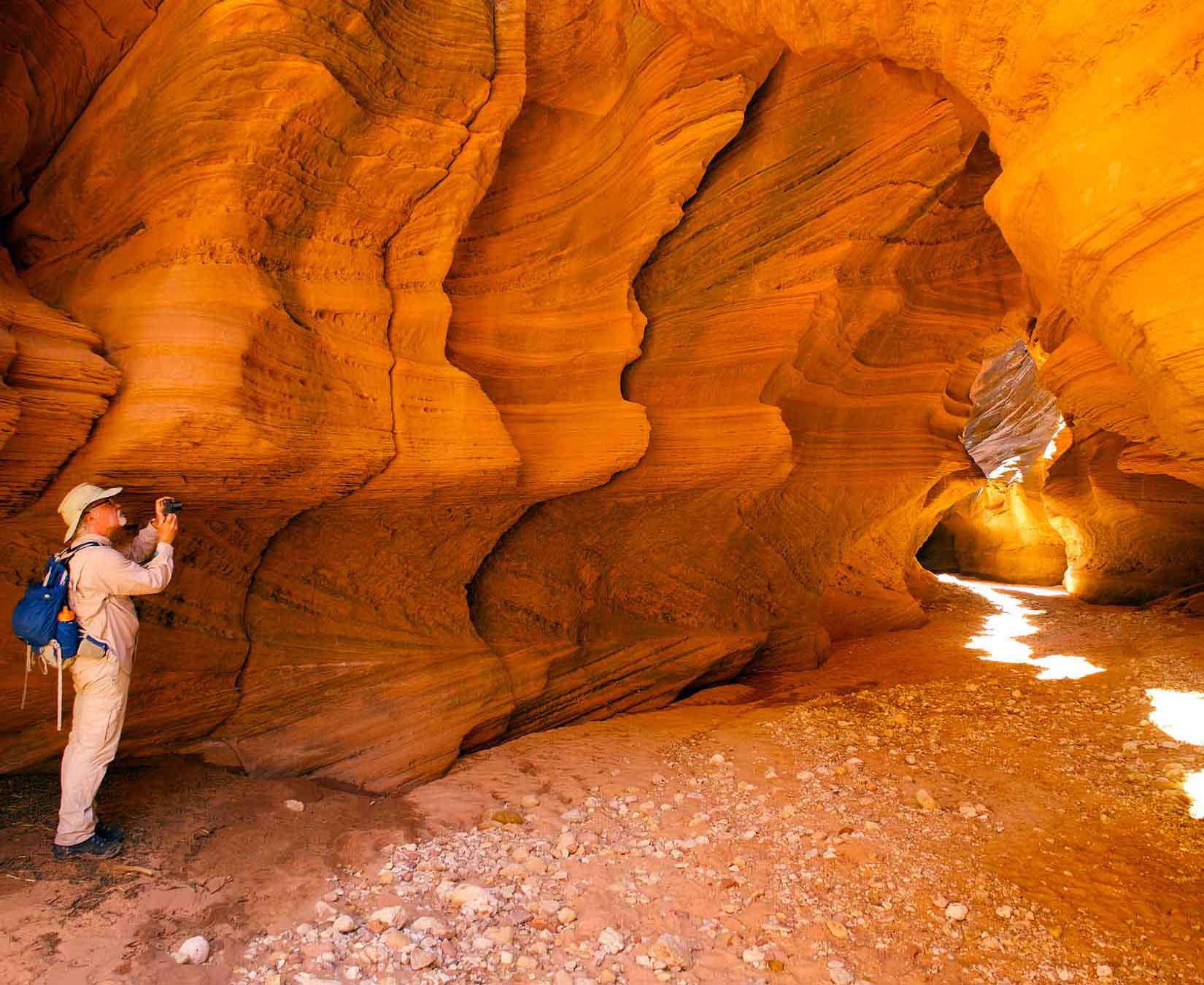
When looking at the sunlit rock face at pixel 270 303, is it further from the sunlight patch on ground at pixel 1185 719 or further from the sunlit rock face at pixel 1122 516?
the sunlit rock face at pixel 1122 516

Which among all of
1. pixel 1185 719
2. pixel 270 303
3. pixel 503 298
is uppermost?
pixel 503 298

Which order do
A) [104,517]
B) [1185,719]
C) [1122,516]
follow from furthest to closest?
[1122,516] → [1185,719] → [104,517]

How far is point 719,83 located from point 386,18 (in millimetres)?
2581

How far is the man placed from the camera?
11.5 ft

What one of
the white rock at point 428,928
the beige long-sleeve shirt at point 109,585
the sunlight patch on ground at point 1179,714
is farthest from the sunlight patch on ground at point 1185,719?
the beige long-sleeve shirt at point 109,585

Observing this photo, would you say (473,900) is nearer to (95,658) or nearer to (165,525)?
(95,658)

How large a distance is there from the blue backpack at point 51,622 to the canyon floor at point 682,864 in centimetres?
104

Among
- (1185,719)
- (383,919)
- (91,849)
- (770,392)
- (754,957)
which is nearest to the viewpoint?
(754,957)

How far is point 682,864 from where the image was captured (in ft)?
12.6

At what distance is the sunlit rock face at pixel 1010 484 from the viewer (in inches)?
723

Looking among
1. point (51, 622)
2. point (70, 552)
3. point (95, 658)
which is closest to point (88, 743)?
point (95, 658)

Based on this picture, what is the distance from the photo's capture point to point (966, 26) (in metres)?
3.68

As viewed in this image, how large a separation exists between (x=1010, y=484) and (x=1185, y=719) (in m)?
15.0

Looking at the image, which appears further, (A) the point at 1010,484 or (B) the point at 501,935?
(A) the point at 1010,484
